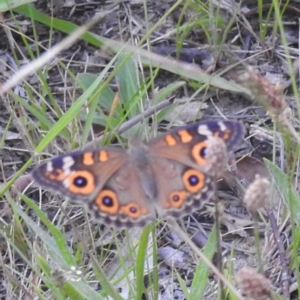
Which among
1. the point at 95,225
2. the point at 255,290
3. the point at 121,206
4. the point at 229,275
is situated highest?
the point at 255,290

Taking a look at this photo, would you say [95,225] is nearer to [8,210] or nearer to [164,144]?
[8,210]

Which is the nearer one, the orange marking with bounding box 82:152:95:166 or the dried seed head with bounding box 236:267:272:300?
the dried seed head with bounding box 236:267:272:300

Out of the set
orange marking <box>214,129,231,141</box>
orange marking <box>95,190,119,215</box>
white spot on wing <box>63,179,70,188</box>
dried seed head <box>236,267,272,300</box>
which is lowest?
orange marking <box>95,190,119,215</box>

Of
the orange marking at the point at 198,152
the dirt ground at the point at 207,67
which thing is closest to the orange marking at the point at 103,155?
the orange marking at the point at 198,152

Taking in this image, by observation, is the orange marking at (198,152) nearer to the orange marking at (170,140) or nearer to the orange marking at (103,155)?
the orange marking at (170,140)

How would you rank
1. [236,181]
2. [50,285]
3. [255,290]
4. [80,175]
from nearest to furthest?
[255,290] → [50,285] → [80,175] → [236,181]

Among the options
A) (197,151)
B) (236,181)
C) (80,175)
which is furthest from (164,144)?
(236,181)

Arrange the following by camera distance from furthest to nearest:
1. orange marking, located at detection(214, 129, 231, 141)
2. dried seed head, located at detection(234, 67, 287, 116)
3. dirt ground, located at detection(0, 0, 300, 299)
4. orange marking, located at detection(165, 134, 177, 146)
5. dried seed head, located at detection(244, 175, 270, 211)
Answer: dirt ground, located at detection(0, 0, 300, 299) < orange marking, located at detection(165, 134, 177, 146) < orange marking, located at detection(214, 129, 231, 141) < dried seed head, located at detection(234, 67, 287, 116) < dried seed head, located at detection(244, 175, 270, 211)

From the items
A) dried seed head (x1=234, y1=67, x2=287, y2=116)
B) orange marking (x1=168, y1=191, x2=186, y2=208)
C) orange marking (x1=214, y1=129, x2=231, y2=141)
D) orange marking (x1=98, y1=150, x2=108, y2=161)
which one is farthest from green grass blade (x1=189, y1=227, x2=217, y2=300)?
dried seed head (x1=234, y1=67, x2=287, y2=116)

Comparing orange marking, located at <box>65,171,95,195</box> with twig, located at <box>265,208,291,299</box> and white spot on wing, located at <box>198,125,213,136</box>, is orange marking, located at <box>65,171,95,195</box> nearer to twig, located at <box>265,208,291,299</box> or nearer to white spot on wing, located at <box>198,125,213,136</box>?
white spot on wing, located at <box>198,125,213,136</box>
